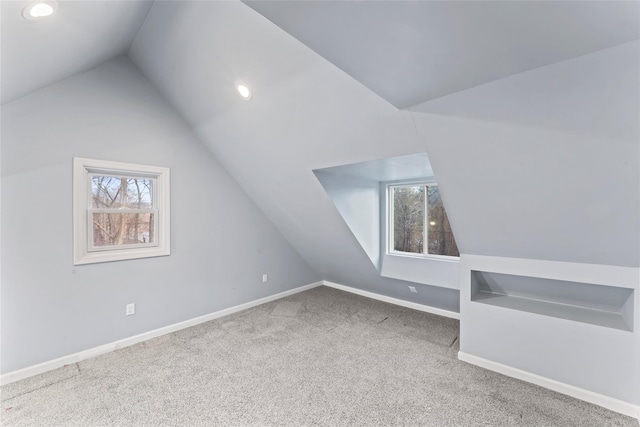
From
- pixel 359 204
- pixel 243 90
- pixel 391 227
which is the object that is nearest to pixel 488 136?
pixel 243 90

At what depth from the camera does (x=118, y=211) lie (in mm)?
2828

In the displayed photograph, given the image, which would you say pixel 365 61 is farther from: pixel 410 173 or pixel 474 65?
pixel 410 173

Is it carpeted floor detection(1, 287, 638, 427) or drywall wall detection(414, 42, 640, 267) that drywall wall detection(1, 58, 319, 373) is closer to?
carpeted floor detection(1, 287, 638, 427)

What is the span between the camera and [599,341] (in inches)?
75.4

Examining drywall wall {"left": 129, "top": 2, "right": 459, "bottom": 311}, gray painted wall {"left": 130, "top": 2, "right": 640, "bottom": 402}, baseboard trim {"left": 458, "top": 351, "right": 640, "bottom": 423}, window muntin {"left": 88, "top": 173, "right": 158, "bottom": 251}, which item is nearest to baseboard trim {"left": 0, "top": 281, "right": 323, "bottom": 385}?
window muntin {"left": 88, "top": 173, "right": 158, "bottom": 251}

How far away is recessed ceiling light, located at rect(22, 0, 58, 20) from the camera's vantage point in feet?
4.28

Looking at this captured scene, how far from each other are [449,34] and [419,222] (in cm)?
285

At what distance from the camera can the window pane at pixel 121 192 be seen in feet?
8.99

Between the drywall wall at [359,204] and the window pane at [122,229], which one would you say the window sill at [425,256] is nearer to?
the drywall wall at [359,204]

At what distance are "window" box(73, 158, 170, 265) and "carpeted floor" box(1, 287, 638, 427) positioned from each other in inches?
38.3

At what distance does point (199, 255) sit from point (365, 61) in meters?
2.83

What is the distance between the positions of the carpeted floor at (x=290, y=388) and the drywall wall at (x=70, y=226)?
1.11 feet

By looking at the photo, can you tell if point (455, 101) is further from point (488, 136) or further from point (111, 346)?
point (111, 346)

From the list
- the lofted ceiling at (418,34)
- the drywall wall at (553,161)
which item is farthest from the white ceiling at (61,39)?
the drywall wall at (553,161)
